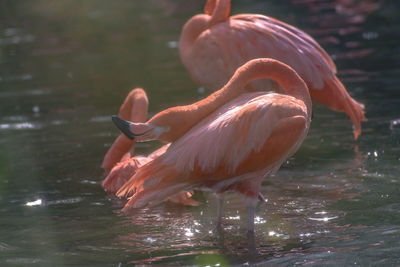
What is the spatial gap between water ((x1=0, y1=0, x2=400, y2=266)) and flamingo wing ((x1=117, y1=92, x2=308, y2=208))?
42 centimetres

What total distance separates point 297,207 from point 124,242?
4.29 feet

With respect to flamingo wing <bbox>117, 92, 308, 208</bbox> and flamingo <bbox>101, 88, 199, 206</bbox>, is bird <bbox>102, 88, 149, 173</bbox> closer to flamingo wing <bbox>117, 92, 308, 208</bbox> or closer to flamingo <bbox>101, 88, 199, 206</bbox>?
flamingo <bbox>101, 88, 199, 206</bbox>

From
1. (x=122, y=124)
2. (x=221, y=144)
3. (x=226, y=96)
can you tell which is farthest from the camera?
(x=226, y=96)


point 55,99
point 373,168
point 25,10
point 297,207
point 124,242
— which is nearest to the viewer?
point 124,242

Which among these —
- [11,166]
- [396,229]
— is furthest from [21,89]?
[396,229]

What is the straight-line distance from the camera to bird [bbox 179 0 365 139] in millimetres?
6547

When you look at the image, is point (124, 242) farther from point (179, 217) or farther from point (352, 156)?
point (352, 156)

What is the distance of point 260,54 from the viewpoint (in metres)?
6.66

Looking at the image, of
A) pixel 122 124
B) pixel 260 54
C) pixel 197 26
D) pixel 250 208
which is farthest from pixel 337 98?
pixel 122 124

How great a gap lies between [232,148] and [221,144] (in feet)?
0.24

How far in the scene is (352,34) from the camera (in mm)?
12453

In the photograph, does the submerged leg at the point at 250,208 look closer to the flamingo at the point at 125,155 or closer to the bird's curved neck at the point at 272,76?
the bird's curved neck at the point at 272,76

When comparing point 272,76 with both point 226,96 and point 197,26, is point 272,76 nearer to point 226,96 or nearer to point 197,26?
point 226,96

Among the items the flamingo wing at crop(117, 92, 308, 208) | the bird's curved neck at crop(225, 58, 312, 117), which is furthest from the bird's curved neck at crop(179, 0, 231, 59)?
the flamingo wing at crop(117, 92, 308, 208)
